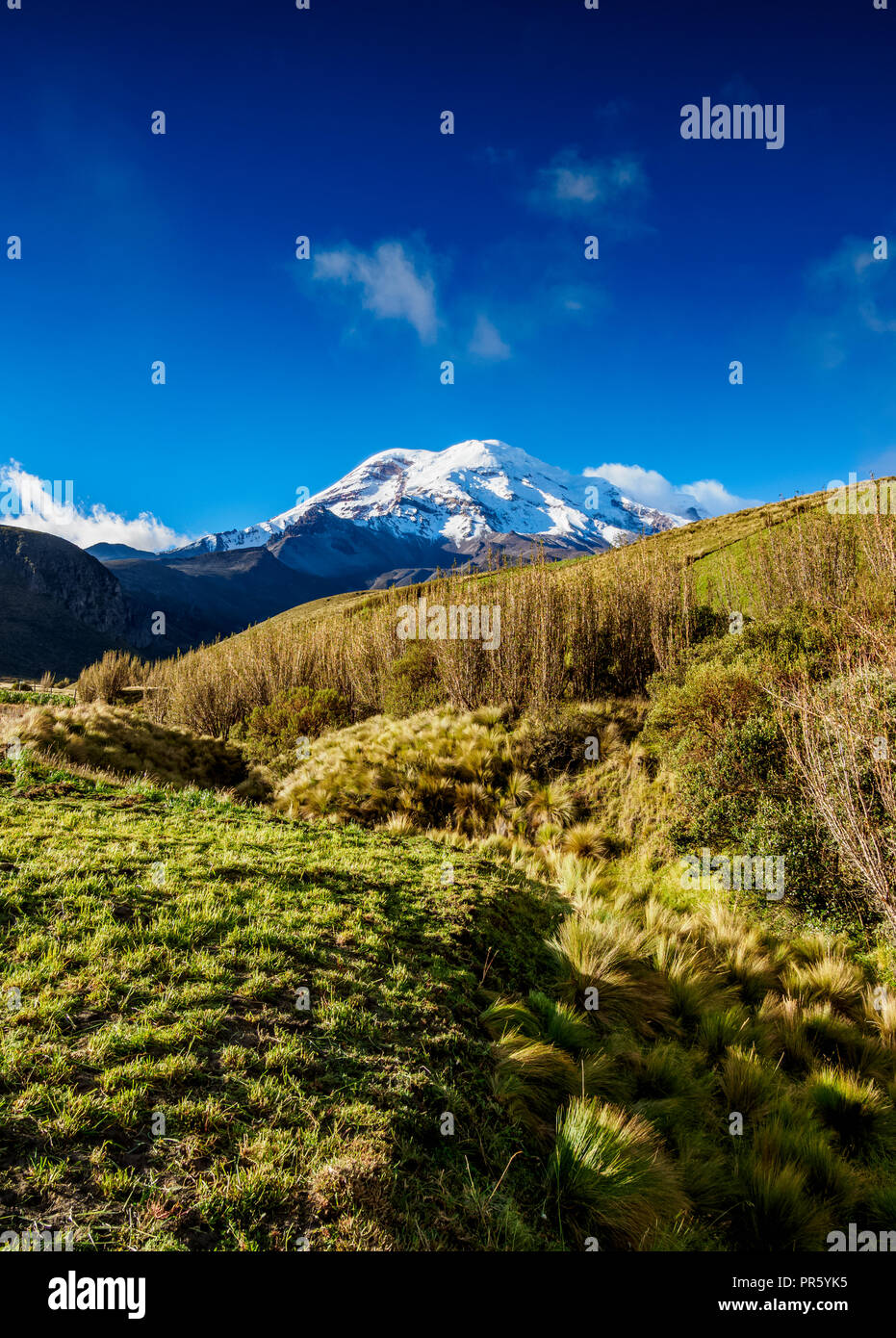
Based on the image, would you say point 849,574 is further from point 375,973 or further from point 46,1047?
point 46,1047

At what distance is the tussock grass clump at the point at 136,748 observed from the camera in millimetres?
12289

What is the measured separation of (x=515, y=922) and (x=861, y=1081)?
287 cm

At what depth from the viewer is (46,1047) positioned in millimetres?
2504

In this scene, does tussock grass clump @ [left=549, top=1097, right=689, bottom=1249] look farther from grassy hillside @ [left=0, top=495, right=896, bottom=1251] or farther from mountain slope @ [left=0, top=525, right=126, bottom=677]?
mountain slope @ [left=0, top=525, right=126, bottom=677]

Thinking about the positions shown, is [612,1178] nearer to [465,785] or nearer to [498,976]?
[498,976]

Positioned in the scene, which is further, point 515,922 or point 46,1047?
point 515,922

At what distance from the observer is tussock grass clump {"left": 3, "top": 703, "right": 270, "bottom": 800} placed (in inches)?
484

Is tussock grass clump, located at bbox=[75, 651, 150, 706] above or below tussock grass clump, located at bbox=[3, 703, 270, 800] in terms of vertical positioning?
above

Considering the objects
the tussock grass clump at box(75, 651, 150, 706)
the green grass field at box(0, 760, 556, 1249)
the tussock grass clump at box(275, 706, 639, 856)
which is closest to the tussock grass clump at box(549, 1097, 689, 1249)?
the green grass field at box(0, 760, 556, 1249)

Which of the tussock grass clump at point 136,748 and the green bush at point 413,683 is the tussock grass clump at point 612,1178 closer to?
the tussock grass clump at point 136,748

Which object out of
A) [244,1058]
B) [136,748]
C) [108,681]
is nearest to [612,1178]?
[244,1058]

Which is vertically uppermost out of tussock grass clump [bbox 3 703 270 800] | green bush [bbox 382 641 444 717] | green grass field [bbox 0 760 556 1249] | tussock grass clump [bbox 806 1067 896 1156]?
green bush [bbox 382 641 444 717]

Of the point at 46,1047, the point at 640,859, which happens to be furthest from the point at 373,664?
the point at 46,1047

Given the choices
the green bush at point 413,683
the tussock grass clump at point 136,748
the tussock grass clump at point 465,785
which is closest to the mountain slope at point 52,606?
the tussock grass clump at point 136,748
